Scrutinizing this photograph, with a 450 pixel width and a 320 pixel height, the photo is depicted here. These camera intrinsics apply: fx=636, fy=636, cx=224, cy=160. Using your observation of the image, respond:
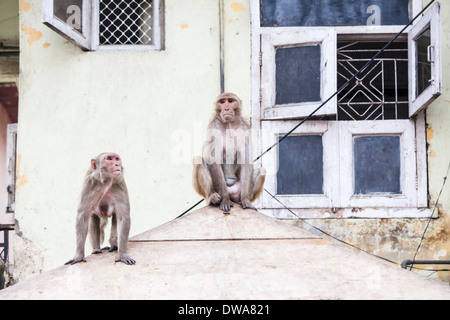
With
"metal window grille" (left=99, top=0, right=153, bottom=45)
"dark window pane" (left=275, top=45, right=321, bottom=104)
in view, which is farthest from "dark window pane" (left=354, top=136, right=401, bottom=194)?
"metal window grille" (left=99, top=0, right=153, bottom=45)

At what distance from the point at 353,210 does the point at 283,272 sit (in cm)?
345

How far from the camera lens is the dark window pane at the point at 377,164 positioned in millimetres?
6492

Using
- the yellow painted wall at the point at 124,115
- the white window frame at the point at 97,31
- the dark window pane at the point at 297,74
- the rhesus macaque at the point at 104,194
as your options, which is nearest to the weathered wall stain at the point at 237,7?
the yellow painted wall at the point at 124,115

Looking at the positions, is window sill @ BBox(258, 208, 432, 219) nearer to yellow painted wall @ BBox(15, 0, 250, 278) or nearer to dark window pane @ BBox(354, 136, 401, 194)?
dark window pane @ BBox(354, 136, 401, 194)

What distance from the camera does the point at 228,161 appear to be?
555 cm

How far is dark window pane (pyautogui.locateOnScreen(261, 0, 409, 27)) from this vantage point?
21.8ft

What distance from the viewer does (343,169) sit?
6.48 metres

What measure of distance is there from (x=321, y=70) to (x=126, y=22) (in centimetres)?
223

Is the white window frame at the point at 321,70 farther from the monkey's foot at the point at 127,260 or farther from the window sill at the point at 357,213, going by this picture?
the monkey's foot at the point at 127,260

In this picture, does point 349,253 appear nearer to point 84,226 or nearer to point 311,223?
point 84,226

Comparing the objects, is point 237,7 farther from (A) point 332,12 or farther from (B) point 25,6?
(B) point 25,6

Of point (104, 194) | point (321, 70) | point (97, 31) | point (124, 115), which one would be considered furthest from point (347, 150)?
point (104, 194)
